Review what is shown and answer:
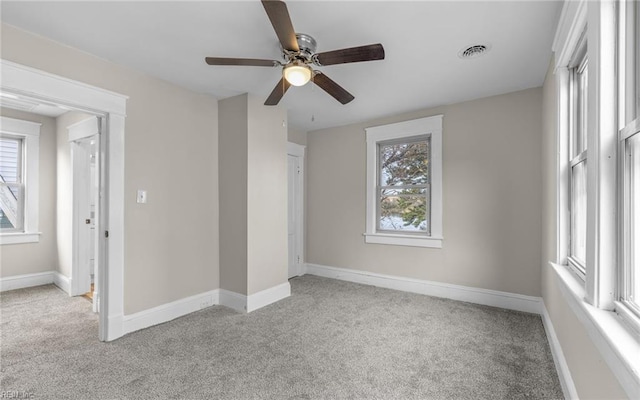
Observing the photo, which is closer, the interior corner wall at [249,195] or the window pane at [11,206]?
the interior corner wall at [249,195]

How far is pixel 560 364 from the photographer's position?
6.83ft

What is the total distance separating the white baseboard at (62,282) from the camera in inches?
158

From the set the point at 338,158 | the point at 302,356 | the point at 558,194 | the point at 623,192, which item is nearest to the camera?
the point at 623,192

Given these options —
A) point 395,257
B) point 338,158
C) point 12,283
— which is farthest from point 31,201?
point 395,257

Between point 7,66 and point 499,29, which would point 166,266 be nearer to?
point 7,66

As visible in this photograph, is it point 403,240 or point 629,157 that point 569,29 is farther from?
point 403,240

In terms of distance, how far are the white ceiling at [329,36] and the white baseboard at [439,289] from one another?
234 centimetres

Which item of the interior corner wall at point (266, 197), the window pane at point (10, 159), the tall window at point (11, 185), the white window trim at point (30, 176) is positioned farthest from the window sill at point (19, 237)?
the interior corner wall at point (266, 197)

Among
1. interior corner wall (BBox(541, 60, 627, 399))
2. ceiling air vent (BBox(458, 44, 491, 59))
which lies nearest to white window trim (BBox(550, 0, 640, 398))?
interior corner wall (BBox(541, 60, 627, 399))

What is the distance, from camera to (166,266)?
10.3 feet

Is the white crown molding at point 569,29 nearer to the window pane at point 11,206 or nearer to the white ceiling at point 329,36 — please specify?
the white ceiling at point 329,36

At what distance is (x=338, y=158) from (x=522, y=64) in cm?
268

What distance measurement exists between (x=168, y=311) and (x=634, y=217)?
11.7 feet

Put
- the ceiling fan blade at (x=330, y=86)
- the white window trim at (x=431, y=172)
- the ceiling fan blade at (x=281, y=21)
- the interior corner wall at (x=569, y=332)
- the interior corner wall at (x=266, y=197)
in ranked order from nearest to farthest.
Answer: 1. the interior corner wall at (x=569, y=332)
2. the ceiling fan blade at (x=281, y=21)
3. the ceiling fan blade at (x=330, y=86)
4. the interior corner wall at (x=266, y=197)
5. the white window trim at (x=431, y=172)
